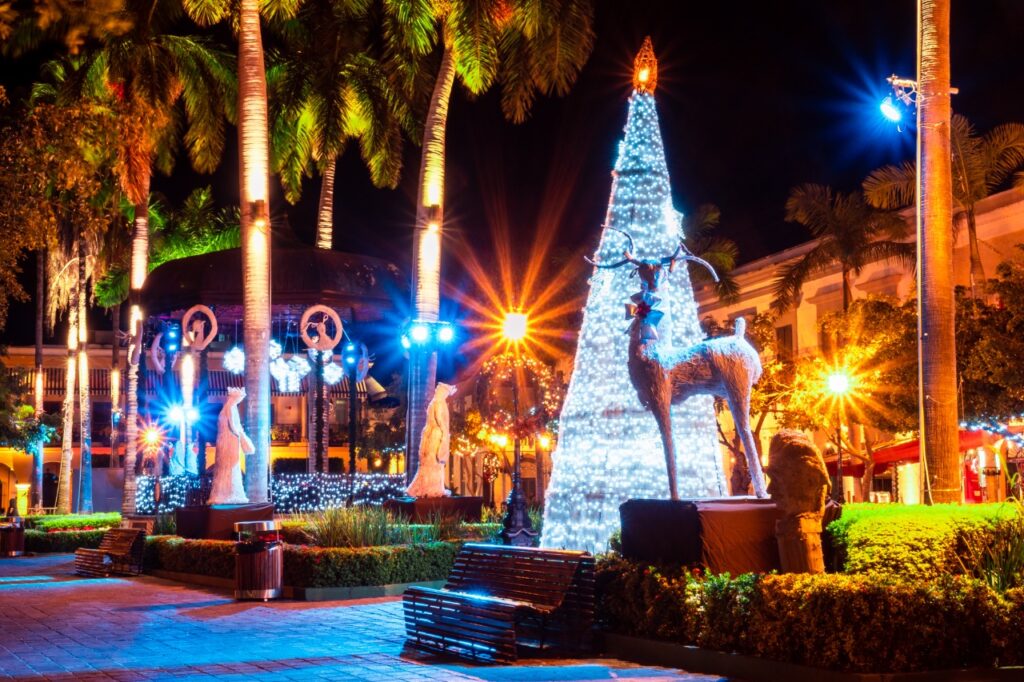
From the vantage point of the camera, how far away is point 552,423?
40.8 meters

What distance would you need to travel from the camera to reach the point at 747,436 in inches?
450

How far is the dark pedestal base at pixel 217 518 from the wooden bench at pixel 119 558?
0.85 metres

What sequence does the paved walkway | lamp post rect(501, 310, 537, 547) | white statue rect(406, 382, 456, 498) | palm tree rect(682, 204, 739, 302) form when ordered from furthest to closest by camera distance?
palm tree rect(682, 204, 739, 302) < white statue rect(406, 382, 456, 498) < lamp post rect(501, 310, 537, 547) < the paved walkway

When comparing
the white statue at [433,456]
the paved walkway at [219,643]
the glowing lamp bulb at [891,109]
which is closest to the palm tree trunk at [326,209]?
the white statue at [433,456]

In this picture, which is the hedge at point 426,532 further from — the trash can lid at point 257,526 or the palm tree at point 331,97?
the palm tree at point 331,97

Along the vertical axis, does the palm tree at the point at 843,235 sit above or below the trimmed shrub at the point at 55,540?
above

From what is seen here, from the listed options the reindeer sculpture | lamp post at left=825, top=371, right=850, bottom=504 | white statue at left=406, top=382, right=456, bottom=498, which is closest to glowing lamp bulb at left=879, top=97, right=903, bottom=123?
the reindeer sculpture

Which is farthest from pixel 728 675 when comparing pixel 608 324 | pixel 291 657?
pixel 608 324

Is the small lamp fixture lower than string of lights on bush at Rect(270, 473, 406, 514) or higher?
higher

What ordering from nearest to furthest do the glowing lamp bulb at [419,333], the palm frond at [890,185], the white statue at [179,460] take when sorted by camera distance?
the glowing lamp bulb at [419,333] < the white statue at [179,460] < the palm frond at [890,185]

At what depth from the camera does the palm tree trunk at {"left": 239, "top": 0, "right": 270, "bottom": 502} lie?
22.0 metres

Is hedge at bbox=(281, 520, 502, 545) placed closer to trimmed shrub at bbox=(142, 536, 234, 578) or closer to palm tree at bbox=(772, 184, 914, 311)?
trimmed shrub at bbox=(142, 536, 234, 578)

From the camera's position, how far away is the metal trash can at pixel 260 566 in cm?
1586

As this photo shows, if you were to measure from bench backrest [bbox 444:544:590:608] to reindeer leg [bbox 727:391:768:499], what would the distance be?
2.10 meters
